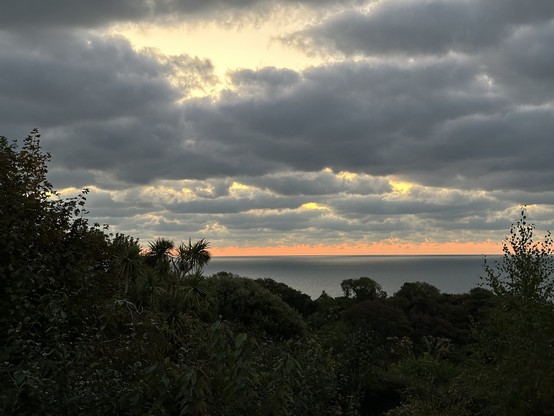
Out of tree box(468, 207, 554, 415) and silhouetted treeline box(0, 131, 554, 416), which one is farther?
tree box(468, 207, 554, 415)

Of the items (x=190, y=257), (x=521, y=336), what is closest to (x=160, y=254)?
(x=190, y=257)

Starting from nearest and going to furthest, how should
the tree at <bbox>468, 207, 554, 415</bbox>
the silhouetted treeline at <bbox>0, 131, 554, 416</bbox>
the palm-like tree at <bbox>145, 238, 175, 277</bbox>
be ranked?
the silhouetted treeline at <bbox>0, 131, 554, 416</bbox> → the tree at <bbox>468, 207, 554, 415</bbox> → the palm-like tree at <bbox>145, 238, 175, 277</bbox>

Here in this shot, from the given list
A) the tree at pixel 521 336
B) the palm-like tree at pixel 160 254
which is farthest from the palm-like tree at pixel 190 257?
the tree at pixel 521 336

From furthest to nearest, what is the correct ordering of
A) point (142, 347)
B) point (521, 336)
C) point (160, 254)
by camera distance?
point (160, 254)
point (521, 336)
point (142, 347)

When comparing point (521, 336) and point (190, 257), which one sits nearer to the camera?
point (521, 336)

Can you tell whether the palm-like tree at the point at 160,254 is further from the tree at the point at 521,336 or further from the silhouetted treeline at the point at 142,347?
the tree at the point at 521,336

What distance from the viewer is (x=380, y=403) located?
3197 centimetres

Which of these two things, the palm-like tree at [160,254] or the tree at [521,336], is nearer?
the tree at [521,336]

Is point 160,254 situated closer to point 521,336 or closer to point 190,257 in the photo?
point 190,257

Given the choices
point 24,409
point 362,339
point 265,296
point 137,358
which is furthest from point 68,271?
point 265,296

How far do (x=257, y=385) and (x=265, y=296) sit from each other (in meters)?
30.4

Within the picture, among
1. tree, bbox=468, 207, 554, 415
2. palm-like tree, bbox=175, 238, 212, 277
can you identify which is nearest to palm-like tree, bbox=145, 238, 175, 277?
palm-like tree, bbox=175, 238, 212, 277

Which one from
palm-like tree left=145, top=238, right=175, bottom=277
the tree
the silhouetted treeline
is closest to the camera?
the silhouetted treeline

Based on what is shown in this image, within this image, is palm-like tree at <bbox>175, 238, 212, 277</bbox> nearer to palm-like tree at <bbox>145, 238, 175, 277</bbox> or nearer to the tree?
palm-like tree at <bbox>145, 238, 175, 277</bbox>
